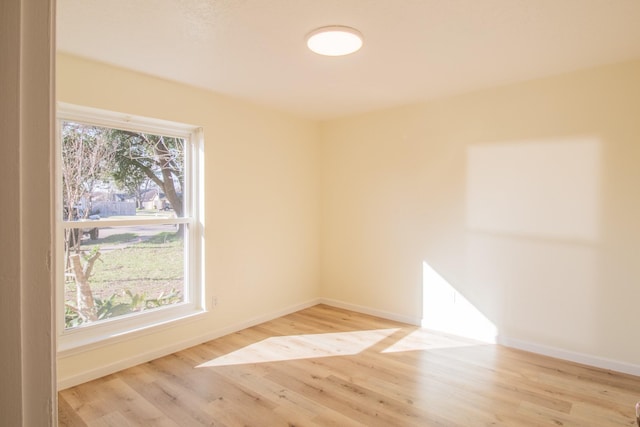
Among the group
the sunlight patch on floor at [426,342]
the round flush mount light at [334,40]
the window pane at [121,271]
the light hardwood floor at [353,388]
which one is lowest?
the light hardwood floor at [353,388]

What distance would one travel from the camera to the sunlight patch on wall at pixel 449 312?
11.6 feet

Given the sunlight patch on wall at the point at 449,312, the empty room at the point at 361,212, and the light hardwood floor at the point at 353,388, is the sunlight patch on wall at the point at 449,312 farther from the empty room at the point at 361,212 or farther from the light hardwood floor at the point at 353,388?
the light hardwood floor at the point at 353,388

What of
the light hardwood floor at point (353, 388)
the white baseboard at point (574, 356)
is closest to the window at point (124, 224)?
the light hardwood floor at point (353, 388)

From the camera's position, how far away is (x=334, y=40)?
7.60 ft

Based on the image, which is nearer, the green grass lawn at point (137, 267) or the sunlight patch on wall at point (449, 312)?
the green grass lawn at point (137, 267)

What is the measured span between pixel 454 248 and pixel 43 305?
12.1 ft

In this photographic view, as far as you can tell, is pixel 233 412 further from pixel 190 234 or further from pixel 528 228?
pixel 528 228

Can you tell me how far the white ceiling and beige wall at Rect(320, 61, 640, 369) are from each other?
352 mm

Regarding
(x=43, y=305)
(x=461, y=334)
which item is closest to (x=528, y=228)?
(x=461, y=334)

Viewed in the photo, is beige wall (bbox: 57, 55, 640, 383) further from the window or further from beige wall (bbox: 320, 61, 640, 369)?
the window

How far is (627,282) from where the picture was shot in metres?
2.82

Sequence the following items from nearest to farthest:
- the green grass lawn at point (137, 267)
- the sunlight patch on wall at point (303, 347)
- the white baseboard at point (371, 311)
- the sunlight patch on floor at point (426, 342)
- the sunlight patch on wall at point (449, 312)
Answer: the green grass lawn at point (137, 267)
the sunlight patch on wall at point (303, 347)
the sunlight patch on floor at point (426, 342)
the sunlight patch on wall at point (449, 312)
the white baseboard at point (371, 311)

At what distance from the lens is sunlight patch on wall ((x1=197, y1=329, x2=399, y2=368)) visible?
3.13m

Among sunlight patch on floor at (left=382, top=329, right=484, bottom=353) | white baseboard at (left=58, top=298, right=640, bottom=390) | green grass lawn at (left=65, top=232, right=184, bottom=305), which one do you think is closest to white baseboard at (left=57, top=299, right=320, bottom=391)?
white baseboard at (left=58, top=298, right=640, bottom=390)
